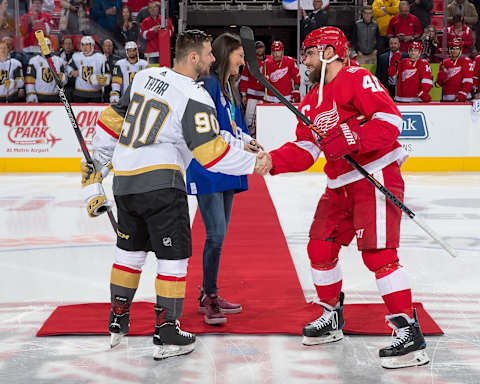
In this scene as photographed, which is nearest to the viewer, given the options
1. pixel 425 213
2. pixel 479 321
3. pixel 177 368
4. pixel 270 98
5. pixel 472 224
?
pixel 177 368

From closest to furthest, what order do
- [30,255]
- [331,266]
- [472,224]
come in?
[331,266] → [30,255] → [472,224]

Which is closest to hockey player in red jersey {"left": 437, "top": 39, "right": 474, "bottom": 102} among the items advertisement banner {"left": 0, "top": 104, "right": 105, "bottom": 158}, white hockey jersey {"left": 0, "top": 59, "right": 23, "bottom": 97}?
advertisement banner {"left": 0, "top": 104, "right": 105, "bottom": 158}

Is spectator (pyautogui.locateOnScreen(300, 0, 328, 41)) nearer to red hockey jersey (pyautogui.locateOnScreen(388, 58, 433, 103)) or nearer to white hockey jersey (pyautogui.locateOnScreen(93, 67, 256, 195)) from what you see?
red hockey jersey (pyautogui.locateOnScreen(388, 58, 433, 103))

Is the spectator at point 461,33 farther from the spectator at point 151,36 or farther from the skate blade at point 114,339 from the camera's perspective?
the skate blade at point 114,339

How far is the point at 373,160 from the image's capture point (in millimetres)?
2842

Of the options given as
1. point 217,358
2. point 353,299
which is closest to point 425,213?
point 353,299

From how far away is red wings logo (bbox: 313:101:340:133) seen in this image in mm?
2863

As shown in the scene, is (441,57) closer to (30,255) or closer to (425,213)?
(425,213)

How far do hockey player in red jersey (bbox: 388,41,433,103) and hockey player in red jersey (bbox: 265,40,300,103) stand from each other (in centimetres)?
151

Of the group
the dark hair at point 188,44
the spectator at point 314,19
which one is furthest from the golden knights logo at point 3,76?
the dark hair at point 188,44

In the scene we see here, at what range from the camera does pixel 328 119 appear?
288 centimetres

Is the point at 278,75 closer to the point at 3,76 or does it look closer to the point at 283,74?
the point at 283,74

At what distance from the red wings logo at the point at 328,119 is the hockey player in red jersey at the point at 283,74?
287 inches

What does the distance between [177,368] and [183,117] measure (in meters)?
1.00
